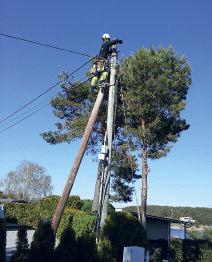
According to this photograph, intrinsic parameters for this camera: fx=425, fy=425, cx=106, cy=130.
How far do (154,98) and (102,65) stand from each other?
54.3 feet

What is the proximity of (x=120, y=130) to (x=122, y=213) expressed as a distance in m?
18.0

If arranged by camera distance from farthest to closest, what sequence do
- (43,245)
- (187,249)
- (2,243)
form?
(187,249)
(2,243)
(43,245)

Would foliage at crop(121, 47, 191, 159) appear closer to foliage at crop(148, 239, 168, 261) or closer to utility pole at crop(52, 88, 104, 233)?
foliage at crop(148, 239, 168, 261)

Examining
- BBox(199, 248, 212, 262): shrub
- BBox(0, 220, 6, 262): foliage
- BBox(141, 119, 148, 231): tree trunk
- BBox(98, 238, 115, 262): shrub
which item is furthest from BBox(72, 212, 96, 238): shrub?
BBox(0, 220, 6, 262): foliage

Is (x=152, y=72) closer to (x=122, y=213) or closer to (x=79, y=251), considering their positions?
(x=122, y=213)

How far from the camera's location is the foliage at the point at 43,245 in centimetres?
1395

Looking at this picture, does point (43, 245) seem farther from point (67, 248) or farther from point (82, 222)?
point (82, 222)

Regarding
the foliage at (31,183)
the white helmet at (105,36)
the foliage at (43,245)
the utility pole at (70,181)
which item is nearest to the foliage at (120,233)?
the utility pole at (70,181)

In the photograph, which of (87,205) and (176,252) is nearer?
(176,252)

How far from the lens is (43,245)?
45.9 ft

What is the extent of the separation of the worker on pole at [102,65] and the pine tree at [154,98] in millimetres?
15413

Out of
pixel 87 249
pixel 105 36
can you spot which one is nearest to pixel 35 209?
pixel 87 249

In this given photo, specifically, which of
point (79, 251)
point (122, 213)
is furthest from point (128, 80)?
point (79, 251)

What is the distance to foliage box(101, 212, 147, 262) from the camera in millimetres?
15734
